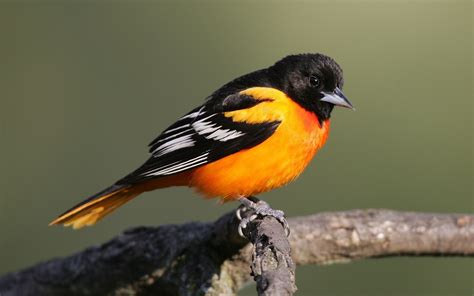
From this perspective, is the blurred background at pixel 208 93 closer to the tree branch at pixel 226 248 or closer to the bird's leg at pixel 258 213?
the tree branch at pixel 226 248

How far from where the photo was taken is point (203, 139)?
452 cm

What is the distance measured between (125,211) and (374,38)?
3382mm

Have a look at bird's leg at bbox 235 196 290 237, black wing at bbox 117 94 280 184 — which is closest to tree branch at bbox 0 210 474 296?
bird's leg at bbox 235 196 290 237

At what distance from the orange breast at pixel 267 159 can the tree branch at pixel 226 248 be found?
23 cm

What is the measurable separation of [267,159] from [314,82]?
629 mm

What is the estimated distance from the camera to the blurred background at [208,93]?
6.64 metres

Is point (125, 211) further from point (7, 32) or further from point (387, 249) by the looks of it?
point (387, 249)

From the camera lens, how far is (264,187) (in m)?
4.32

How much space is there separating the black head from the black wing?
0.25 m

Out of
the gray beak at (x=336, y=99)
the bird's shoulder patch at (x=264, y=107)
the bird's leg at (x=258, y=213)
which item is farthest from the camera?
the gray beak at (x=336, y=99)

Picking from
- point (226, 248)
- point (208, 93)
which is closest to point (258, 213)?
point (226, 248)

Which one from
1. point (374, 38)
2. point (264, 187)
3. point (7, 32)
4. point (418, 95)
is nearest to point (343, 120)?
point (418, 95)

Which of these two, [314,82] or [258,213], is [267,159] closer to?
[258,213]

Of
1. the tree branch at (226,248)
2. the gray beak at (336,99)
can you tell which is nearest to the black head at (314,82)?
the gray beak at (336,99)
